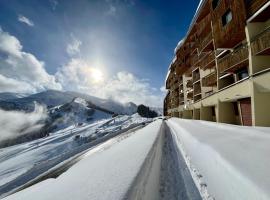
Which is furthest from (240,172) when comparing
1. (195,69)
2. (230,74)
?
(195,69)

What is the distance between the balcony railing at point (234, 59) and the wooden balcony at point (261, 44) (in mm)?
1190

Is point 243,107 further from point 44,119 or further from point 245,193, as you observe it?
point 44,119

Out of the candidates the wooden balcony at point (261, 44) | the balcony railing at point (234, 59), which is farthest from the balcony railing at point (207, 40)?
the wooden balcony at point (261, 44)

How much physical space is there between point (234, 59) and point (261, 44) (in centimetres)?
378

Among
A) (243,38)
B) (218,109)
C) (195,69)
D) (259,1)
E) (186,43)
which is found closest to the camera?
(259,1)

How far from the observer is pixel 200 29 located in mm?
23203

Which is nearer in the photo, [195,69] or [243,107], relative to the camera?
[243,107]

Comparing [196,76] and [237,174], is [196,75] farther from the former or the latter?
[237,174]

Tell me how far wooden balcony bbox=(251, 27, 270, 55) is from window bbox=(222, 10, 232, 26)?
4.64 m

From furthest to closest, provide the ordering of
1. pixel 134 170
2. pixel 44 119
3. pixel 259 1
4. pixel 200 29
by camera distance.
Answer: pixel 44 119
pixel 200 29
pixel 259 1
pixel 134 170

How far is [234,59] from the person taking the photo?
14.8 meters

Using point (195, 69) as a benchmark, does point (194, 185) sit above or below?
below

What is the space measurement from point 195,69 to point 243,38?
14.5 m

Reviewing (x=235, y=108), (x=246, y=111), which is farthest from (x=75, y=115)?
(x=246, y=111)
